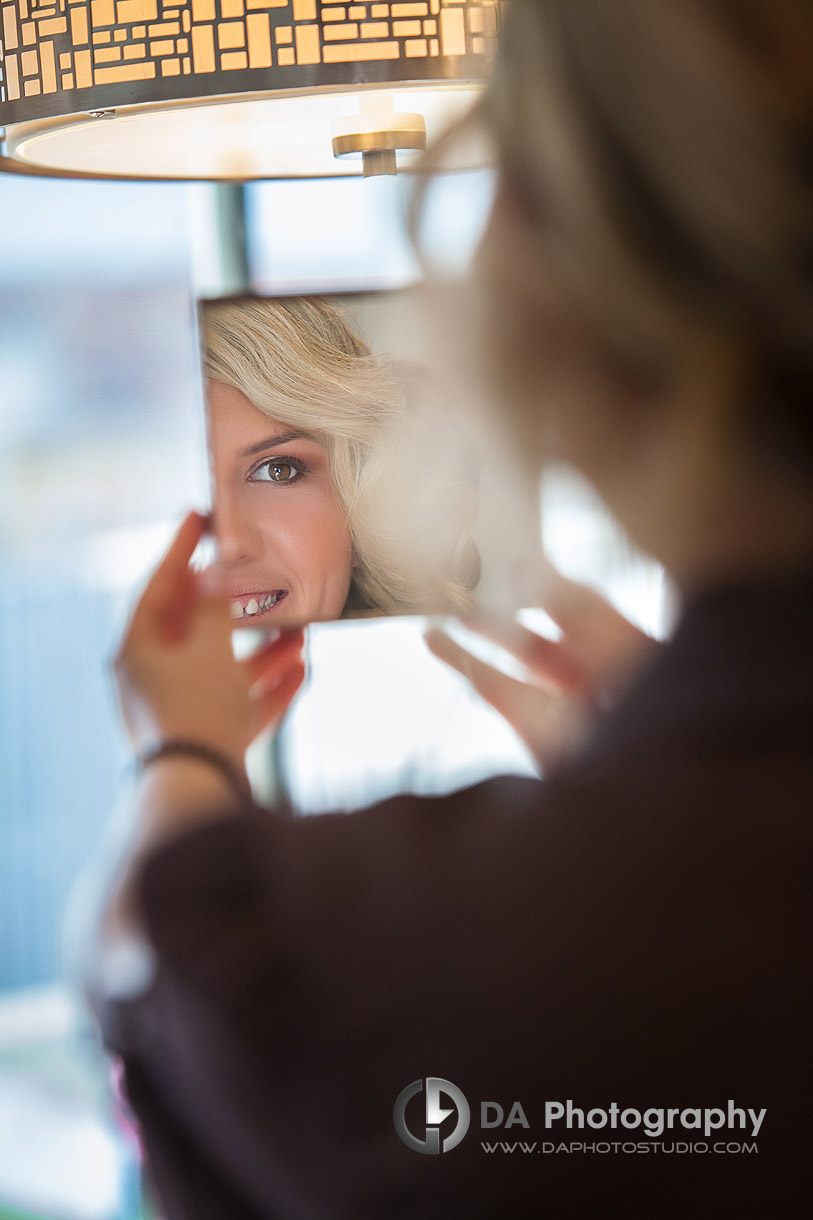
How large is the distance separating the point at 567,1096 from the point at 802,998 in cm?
9

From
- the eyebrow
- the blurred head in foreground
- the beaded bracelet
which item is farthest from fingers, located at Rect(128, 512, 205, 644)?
the blurred head in foreground

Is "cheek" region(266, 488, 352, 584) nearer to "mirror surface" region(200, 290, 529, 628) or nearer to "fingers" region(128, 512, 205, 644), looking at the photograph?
"mirror surface" region(200, 290, 529, 628)

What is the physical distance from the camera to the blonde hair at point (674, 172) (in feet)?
1.16

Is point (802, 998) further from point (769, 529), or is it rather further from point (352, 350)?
point (352, 350)

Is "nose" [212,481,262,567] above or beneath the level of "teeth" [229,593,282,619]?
above

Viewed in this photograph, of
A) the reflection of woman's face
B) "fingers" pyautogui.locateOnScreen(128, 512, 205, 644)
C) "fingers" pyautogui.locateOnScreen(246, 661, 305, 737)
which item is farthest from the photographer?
the reflection of woman's face

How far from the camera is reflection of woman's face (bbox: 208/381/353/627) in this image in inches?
50.8

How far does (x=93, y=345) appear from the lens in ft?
6.97

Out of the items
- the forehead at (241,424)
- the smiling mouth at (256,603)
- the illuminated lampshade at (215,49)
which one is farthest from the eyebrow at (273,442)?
the illuminated lampshade at (215,49)

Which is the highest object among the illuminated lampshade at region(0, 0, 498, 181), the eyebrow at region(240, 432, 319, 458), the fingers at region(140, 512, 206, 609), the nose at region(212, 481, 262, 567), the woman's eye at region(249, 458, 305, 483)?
the illuminated lampshade at region(0, 0, 498, 181)

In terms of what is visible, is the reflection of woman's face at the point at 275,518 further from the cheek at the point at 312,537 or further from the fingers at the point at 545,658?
the fingers at the point at 545,658

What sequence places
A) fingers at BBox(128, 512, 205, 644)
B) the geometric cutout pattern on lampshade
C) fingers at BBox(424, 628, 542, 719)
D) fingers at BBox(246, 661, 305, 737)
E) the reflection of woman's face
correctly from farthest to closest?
the reflection of woman's face
fingers at BBox(246, 661, 305, 737)
fingers at BBox(424, 628, 542, 719)
fingers at BBox(128, 512, 205, 644)
the geometric cutout pattern on lampshade

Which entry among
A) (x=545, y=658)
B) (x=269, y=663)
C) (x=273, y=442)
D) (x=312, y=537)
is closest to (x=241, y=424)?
(x=273, y=442)

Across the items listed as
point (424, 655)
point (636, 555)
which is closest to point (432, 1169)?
point (636, 555)
